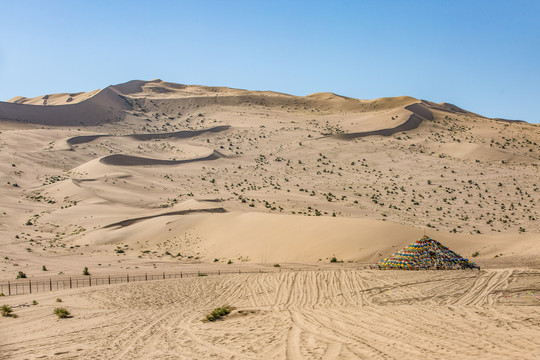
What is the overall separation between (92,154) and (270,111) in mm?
39738

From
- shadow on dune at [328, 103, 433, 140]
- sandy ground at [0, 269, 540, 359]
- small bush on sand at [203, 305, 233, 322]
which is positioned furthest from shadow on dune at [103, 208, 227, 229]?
shadow on dune at [328, 103, 433, 140]

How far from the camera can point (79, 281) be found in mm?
25984

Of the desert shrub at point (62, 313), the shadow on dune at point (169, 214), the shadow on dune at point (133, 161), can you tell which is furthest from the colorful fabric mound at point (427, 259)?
the shadow on dune at point (133, 161)

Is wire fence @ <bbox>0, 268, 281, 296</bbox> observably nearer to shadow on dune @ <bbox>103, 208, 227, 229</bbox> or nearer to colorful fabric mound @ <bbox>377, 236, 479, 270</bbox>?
colorful fabric mound @ <bbox>377, 236, 479, 270</bbox>

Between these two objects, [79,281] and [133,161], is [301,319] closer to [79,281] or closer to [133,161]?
[79,281]

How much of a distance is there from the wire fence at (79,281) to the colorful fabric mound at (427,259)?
6.14 meters

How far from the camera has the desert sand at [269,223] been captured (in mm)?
13438

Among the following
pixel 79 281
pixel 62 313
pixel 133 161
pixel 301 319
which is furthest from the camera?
pixel 133 161

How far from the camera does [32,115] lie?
92.0m

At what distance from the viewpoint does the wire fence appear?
2372 cm

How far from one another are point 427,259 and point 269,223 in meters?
15.0

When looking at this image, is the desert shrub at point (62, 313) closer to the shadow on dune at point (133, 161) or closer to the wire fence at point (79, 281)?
the wire fence at point (79, 281)

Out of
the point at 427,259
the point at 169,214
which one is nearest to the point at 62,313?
the point at 427,259

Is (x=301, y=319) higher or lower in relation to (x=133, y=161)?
lower
